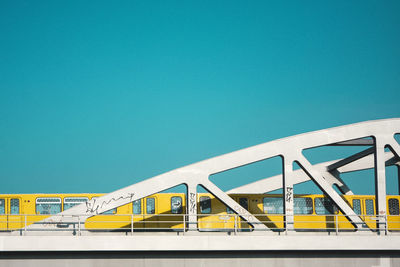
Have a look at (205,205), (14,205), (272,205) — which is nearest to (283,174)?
(272,205)

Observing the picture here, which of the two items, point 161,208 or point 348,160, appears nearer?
point 161,208

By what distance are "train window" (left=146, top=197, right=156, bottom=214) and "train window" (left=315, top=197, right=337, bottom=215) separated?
8872 millimetres

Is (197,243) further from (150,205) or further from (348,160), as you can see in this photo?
(348,160)

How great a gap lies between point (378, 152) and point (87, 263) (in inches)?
549

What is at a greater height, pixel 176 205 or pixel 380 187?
pixel 380 187

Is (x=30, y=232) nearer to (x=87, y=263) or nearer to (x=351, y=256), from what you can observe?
(x=87, y=263)

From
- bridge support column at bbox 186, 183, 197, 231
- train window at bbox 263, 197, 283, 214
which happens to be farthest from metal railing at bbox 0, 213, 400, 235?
train window at bbox 263, 197, 283, 214

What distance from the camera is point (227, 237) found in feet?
69.9

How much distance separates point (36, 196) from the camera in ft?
92.6

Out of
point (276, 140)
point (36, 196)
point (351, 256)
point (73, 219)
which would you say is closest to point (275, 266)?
point (351, 256)

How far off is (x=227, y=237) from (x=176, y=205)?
25.2ft

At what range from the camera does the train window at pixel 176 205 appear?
28516 millimetres

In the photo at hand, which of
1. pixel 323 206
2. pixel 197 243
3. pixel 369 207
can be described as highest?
pixel 323 206

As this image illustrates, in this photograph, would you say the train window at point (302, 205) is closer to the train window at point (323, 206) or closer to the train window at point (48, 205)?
the train window at point (323, 206)
